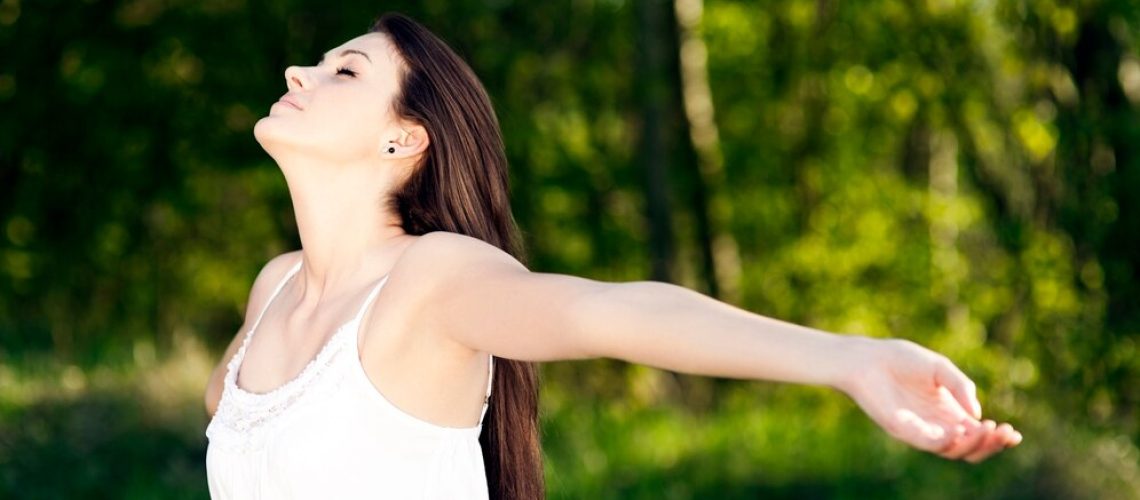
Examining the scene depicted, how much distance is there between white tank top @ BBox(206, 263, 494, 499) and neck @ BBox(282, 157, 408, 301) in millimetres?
131

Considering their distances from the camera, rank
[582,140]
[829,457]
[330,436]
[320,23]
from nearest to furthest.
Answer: [330,436] < [829,457] < [320,23] < [582,140]

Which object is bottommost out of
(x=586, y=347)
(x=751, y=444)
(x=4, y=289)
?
(x=4, y=289)

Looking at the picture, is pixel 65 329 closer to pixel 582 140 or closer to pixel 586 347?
pixel 582 140

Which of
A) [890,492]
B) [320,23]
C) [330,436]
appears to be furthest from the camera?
[320,23]

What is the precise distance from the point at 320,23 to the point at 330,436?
1024 cm

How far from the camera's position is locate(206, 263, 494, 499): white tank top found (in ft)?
7.99

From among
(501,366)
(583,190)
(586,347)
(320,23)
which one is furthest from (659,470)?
(583,190)

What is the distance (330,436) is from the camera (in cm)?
244

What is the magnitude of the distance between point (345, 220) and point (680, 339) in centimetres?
92

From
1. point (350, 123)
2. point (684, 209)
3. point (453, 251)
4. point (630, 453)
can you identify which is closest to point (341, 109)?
point (350, 123)

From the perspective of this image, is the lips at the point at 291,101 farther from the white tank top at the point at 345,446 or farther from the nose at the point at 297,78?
the white tank top at the point at 345,446

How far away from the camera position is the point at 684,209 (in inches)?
619

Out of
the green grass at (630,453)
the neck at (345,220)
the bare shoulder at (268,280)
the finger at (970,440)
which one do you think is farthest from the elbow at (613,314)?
the green grass at (630,453)

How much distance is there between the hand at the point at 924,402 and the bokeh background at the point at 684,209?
465cm
